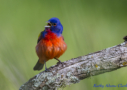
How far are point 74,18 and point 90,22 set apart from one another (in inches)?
54.8

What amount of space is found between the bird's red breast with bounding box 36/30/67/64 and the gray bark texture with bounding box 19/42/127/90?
525 mm

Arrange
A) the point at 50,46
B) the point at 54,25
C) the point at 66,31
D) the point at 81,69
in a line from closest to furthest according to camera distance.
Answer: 1. the point at 81,69
2. the point at 50,46
3. the point at 54,25
4. the point at 66,31

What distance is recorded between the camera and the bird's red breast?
3.45 m

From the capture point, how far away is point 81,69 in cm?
282

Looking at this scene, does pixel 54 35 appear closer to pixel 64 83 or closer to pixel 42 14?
pixel 64 83

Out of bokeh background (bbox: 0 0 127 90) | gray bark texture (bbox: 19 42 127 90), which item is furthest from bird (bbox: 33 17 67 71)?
gray bark texture (bbox: 19 42 127 90)

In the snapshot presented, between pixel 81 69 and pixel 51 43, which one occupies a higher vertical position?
pixel 51 43

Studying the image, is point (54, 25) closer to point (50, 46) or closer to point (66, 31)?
point (50, 46)

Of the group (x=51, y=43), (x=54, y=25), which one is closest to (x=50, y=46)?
(x=51, y=43)

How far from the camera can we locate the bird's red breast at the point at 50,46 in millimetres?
3445

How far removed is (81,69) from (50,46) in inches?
36.7

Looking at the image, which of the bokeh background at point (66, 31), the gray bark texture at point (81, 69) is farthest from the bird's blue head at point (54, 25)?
the gray bark texture at point (81, 69)

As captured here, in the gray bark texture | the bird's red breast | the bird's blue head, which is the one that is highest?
the bird's blue head

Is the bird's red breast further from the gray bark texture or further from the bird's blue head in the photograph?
the gray bark texture
